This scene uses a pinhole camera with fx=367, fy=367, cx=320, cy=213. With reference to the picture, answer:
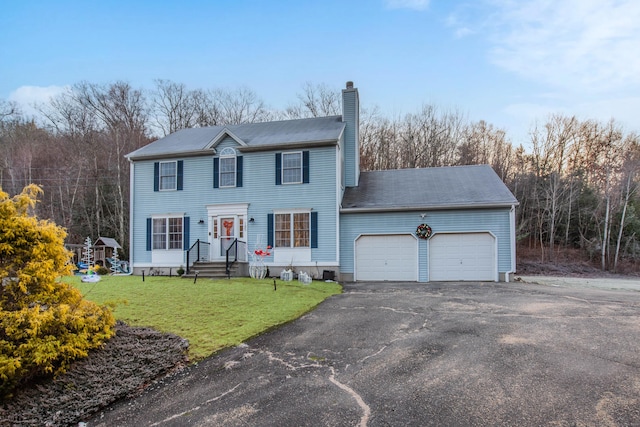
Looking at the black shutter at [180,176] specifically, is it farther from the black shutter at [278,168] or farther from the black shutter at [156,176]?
the black shutter at [278,168]

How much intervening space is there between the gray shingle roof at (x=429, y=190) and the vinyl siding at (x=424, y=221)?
0.34 m

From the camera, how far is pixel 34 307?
4191 mm

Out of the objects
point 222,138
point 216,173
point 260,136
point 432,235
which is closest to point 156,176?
point 216,173

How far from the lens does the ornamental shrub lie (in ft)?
12.6

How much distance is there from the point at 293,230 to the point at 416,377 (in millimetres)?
10419

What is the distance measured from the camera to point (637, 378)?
153 inches

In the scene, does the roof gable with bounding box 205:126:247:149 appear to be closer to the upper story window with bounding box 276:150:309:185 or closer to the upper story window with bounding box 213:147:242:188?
the upper story window with bounding box 213:147:242:188

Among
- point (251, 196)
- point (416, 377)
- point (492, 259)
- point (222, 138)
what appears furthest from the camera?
point (222, 138)

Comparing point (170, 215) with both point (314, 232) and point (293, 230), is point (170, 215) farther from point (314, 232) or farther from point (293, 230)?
point (314, 232)

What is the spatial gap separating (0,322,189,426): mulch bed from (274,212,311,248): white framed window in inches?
348

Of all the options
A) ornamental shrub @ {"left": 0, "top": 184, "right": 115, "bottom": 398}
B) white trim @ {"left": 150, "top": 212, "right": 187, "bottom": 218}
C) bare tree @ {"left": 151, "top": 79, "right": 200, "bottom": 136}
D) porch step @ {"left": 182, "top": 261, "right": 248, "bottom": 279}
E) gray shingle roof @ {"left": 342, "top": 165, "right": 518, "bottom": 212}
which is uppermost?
bare tree @ {"left": 151, "top": 79, "right": 200, "bottom": 136}

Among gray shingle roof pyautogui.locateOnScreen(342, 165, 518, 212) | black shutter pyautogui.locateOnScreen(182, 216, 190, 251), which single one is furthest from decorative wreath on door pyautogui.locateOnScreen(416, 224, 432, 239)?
black shutter pyautogui.locateOnScreen(182, 216, 190, 251)

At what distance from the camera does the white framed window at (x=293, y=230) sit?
46.2 feet

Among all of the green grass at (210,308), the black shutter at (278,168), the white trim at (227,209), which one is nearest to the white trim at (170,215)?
the white trim at (227,209)
